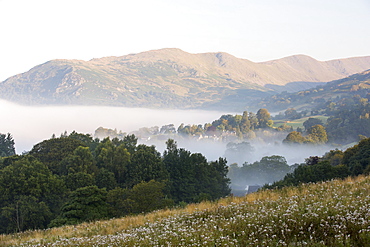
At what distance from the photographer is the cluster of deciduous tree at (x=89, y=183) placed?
44.6m

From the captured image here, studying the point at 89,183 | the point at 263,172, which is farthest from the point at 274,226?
the point at 263,172

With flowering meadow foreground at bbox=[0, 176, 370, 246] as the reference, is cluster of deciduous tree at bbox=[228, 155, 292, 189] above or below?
below

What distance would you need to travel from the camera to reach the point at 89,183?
202 feet

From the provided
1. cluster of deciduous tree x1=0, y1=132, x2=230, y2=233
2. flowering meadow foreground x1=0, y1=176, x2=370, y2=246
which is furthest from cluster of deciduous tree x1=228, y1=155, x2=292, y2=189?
flowering meadow foreground x1=0, y1=176, x2=370, y2=246

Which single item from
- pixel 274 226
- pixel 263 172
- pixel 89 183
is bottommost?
pixel 263 172

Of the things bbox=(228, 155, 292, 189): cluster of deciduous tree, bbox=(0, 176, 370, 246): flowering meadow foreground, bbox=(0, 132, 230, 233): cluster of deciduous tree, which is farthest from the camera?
bbox=(228, 155, 292, 189): cluster of deciduous tree

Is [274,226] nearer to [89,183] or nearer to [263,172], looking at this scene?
[89,183]

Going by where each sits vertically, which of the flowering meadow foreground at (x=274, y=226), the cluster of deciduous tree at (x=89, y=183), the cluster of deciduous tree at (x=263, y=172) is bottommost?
the cluster of deciduous tree at (x=263, y=172)

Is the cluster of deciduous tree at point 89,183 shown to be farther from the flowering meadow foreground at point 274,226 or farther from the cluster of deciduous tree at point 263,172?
the cluster of deciduous tree at point 263,172

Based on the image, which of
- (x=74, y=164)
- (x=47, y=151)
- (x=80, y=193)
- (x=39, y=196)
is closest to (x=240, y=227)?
(x=80, y=193)

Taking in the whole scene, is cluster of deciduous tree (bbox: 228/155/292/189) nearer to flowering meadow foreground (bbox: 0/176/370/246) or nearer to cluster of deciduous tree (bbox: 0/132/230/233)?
cluster of deciduous tree (bbox: 0/132/230/233)

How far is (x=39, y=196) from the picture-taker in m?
54.2

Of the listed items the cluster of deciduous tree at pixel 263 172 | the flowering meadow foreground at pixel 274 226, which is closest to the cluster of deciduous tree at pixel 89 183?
the flowering meadow foreground at pixel 274 226

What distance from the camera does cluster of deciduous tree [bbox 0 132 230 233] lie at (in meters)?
44.6
